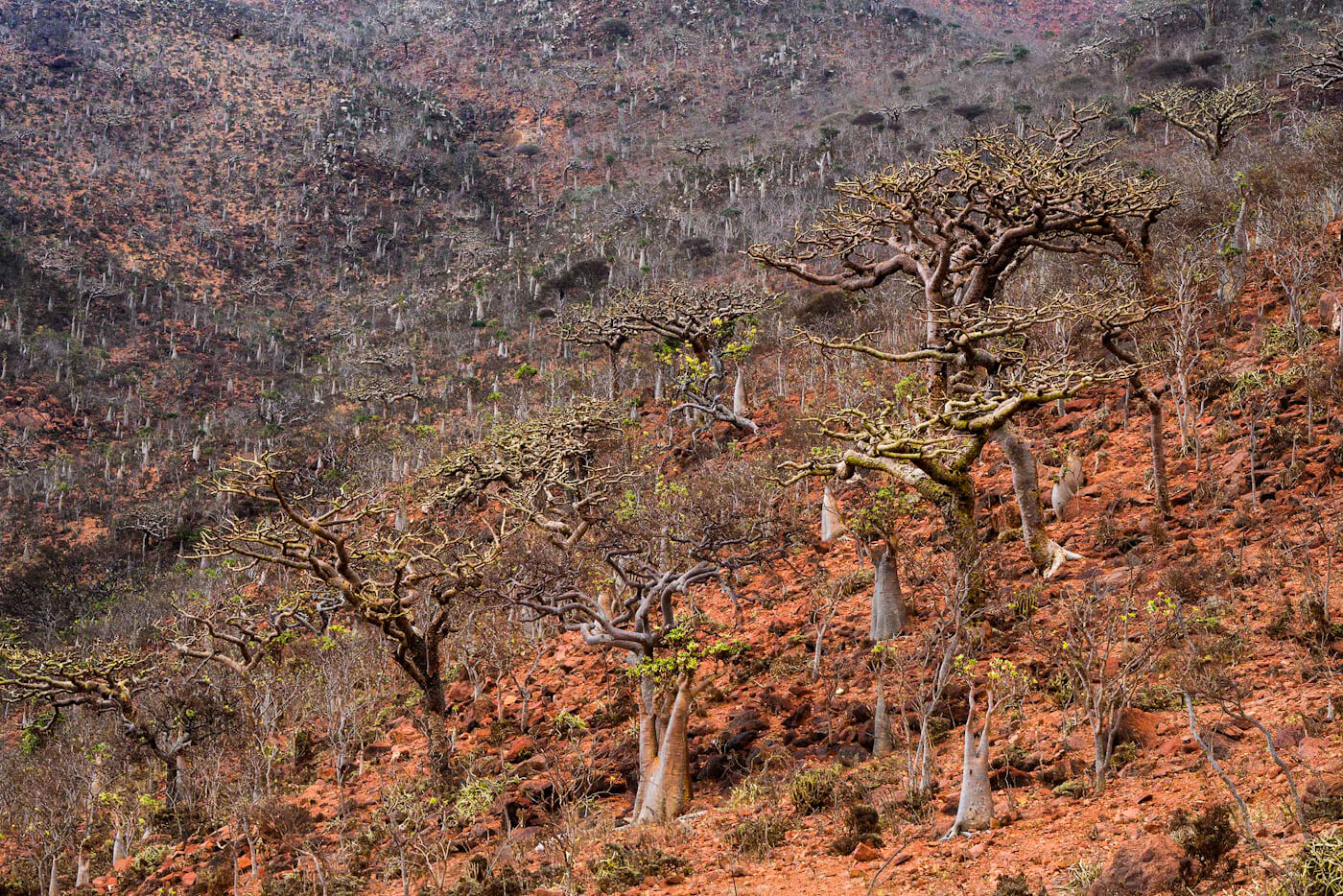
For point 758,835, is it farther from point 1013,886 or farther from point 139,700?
point 139,700

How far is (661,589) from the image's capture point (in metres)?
11.9

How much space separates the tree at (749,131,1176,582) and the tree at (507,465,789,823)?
3.14 meters

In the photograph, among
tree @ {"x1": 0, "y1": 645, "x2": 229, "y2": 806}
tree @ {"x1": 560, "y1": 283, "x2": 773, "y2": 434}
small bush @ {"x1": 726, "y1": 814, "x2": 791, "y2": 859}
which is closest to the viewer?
small bush @ {"x1": 726, "y1": 814, "x2": 791, "y2": 859}

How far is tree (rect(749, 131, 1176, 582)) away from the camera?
10906mm

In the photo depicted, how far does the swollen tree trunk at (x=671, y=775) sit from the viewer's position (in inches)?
393

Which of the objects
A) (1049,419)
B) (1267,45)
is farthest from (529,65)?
(1049,419)

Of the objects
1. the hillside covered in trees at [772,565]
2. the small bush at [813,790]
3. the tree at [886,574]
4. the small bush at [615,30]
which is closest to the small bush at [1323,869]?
the hillside covered in trees at [772,565]

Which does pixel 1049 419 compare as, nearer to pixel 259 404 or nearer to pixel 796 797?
pixel 796 797

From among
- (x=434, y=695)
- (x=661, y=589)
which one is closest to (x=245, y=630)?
(x=434, y=695)

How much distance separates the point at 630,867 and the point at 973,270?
455 inches

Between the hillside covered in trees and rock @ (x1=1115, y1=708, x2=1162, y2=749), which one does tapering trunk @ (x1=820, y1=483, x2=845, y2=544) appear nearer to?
the hillside covered in trees

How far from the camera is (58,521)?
4159 cm

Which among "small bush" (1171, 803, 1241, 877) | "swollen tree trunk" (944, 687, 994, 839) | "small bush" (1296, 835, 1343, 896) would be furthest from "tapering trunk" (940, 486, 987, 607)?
"small bush" (1296, 835, 1343, 896)

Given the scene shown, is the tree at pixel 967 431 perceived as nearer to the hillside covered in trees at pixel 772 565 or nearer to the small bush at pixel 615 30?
the hillside covered in trees at pixel 772 565
